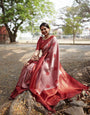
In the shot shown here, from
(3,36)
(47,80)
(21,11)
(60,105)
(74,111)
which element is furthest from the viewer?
(3,36)

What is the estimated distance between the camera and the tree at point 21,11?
1709cm

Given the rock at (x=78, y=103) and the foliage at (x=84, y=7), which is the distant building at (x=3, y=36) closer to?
the foliage at (x=84, y=7)

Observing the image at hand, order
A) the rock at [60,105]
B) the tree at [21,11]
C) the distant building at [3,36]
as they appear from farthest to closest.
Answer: the distant building at [3,36]
the tree at [21,11]
the rock at [60,105]

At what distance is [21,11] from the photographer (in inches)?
666

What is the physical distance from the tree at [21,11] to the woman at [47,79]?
14.8 meters

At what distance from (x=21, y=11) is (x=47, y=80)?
16.0m

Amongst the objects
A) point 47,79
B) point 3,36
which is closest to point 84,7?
point 3,36

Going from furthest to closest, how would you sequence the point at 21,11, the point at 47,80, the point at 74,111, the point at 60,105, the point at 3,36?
the point at 3,36 → the point at 21,11 → the point at 47,80 → the point at 60,105 → the point at 74,111

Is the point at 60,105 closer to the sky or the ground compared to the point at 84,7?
closer to the ground

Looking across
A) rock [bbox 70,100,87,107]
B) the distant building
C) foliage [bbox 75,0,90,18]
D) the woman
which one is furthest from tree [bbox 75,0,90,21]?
rock [bbox 70,100,87,107]

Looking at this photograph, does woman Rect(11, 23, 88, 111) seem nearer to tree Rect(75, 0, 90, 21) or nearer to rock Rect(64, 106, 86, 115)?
rock Rect(64, 106, 86, 115)

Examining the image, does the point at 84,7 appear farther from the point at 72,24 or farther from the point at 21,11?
the point at 21,11

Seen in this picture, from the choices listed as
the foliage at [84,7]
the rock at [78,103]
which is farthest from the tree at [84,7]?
the rock at [78,103]

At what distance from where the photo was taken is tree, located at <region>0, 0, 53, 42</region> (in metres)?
17.1
